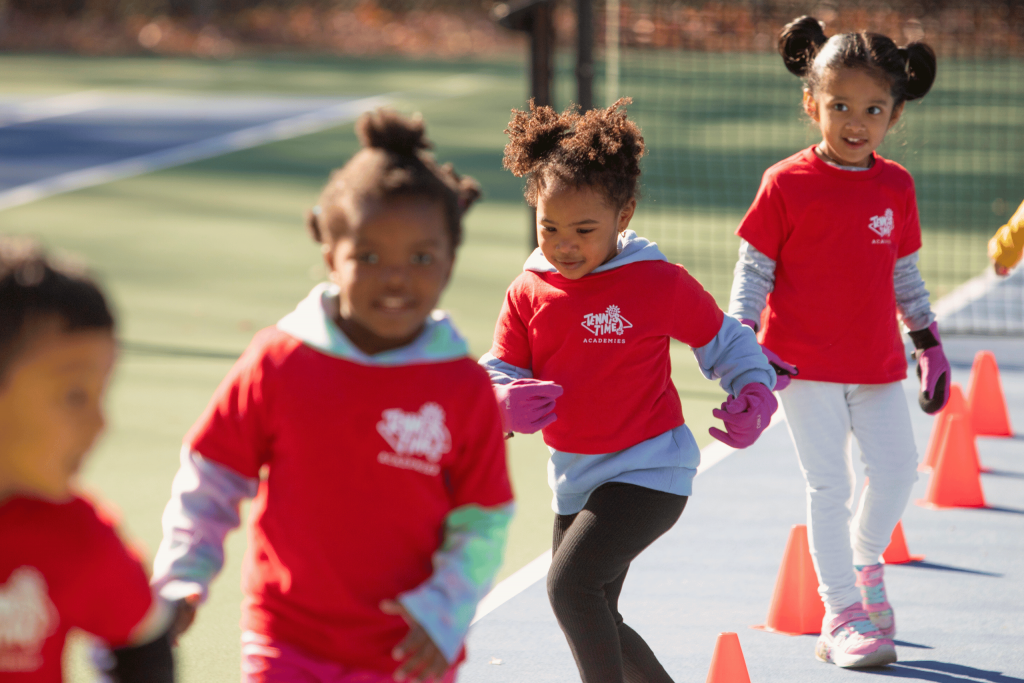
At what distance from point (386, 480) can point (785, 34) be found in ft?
8.32

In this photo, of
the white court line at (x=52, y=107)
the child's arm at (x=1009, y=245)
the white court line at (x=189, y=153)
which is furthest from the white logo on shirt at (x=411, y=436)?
the white court line at (x=52, y=107)

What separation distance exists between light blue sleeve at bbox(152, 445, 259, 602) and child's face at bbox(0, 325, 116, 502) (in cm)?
38

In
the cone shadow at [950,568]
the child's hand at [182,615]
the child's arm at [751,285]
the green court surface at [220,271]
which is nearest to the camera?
the child's hand at [182,615]

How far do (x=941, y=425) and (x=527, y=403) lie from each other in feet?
11.0

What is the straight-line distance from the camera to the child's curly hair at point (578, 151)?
120 inches

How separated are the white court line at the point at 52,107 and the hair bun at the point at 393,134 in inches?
625

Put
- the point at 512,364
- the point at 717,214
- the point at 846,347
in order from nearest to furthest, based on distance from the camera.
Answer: the point at 512,364
the point at 846,347
the point at 717,214

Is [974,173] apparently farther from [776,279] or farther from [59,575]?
[59,575]

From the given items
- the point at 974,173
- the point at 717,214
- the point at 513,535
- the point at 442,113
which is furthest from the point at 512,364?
the point at 442,113

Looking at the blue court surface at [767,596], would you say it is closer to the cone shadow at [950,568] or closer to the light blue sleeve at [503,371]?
the cone shadow at [950,568]

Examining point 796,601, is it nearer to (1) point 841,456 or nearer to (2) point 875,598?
(2) point 875,598

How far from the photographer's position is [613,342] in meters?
3.04

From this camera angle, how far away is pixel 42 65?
23.6 meters

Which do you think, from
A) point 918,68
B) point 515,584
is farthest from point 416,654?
point 918,68
